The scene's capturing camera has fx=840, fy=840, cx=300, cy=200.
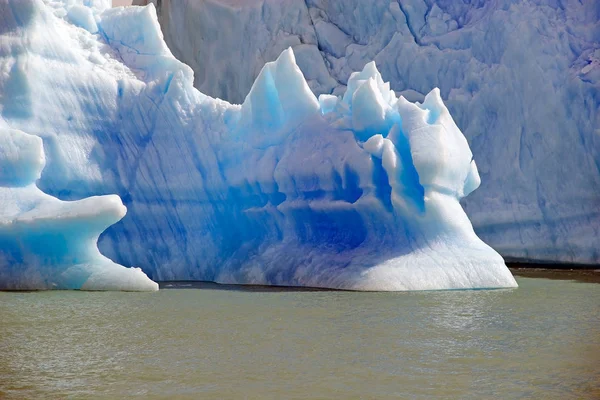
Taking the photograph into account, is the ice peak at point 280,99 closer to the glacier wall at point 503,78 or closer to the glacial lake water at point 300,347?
the glacial lake water at point 300,347

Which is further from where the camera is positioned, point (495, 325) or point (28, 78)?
point (28, 78)

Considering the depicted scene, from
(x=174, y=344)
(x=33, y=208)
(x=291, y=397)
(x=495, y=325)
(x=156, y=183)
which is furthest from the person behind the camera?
(x=156, y=183)

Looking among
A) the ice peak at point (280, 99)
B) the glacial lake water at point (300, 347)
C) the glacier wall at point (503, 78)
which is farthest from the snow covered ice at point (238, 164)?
the glacier wall at point (503, 78)

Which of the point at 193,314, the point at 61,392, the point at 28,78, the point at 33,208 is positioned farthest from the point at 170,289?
the point at 61,392

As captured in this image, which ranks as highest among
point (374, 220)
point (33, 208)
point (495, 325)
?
point (33, 208)

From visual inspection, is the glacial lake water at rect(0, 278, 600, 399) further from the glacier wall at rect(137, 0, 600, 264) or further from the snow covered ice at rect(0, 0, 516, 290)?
the glacier wall at rect(137, 0, 600, 264)

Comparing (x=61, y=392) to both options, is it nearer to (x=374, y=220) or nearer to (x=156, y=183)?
(x=374, y=220)
